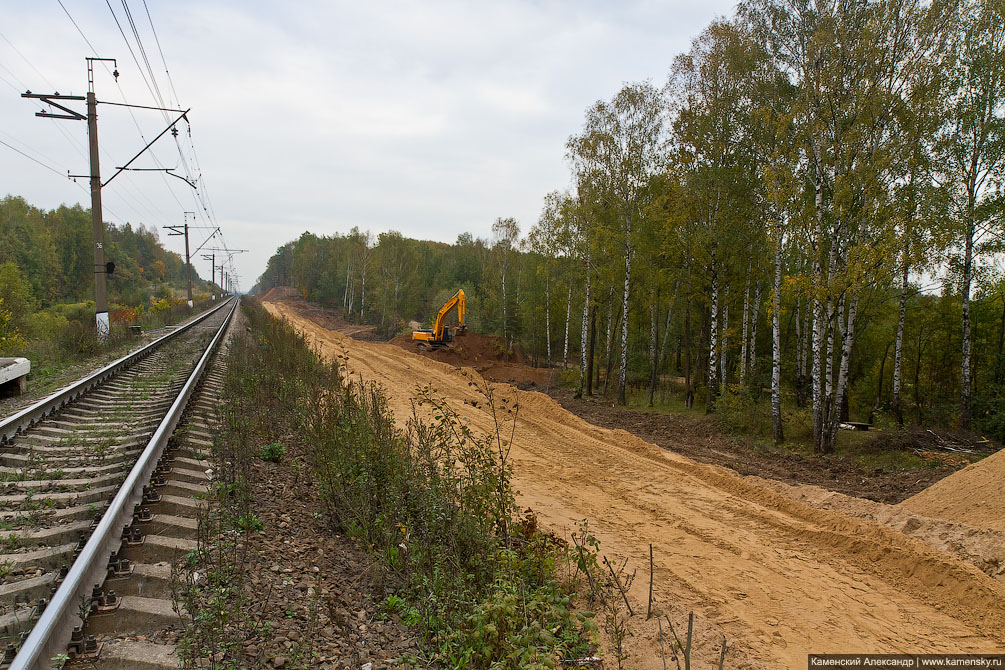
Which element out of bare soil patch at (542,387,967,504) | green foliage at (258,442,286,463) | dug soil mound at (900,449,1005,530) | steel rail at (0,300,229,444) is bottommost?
bare soil patch at (542,387,967,504)

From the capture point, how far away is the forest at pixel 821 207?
→ 1260 cm

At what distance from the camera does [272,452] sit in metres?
6.73

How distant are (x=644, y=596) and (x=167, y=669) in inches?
162

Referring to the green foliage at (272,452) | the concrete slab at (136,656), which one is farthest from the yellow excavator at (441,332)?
the concrete slab at (136,656)

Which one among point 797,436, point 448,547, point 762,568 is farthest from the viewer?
point 797,436

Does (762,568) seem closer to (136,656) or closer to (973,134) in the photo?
(136,656)

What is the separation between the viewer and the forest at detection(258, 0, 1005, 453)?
12.6 m

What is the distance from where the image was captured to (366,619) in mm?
3826

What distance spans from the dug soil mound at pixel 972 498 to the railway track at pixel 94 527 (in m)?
9.36

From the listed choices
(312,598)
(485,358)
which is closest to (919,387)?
(485,358)

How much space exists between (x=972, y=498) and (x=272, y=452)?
981 cm

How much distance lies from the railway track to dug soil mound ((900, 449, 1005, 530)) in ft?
30.7

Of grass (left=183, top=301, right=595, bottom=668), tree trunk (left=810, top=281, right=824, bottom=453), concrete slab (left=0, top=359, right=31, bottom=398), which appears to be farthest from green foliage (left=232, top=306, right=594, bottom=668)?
tree trunk (left=810, top=281, right=824, bottom=453)

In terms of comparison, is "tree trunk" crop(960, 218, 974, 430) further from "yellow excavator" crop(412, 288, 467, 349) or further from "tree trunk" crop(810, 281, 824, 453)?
"yellow excavator" crop(412, 288, 467, 349)
